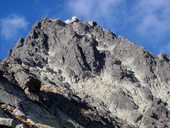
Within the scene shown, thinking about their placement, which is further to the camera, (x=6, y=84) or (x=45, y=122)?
(x=6, y=84)

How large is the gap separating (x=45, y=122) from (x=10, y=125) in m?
24.7

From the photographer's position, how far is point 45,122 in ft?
145

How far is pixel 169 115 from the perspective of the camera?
170 metres

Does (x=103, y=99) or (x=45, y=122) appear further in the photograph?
(x=103, y=99)

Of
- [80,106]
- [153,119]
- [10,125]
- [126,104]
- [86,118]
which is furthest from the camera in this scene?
[126,104]

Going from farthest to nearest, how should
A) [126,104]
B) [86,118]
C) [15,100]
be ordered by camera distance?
[126,104]
[86,118]
[15,100]

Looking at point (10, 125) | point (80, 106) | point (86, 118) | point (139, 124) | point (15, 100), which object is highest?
point (139, 124)

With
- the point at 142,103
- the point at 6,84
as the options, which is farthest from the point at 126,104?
the point at 6,84

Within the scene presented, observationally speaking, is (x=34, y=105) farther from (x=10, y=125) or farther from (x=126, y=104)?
(x=126, y=104)

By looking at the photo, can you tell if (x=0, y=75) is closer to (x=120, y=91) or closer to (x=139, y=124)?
(x=139, y=124)

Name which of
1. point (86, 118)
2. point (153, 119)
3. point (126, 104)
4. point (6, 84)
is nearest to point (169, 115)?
point (153, 119)

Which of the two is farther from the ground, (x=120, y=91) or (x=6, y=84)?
(x=120, y=91)

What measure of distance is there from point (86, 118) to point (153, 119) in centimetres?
8296

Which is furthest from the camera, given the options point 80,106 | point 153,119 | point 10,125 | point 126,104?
point 126,104
